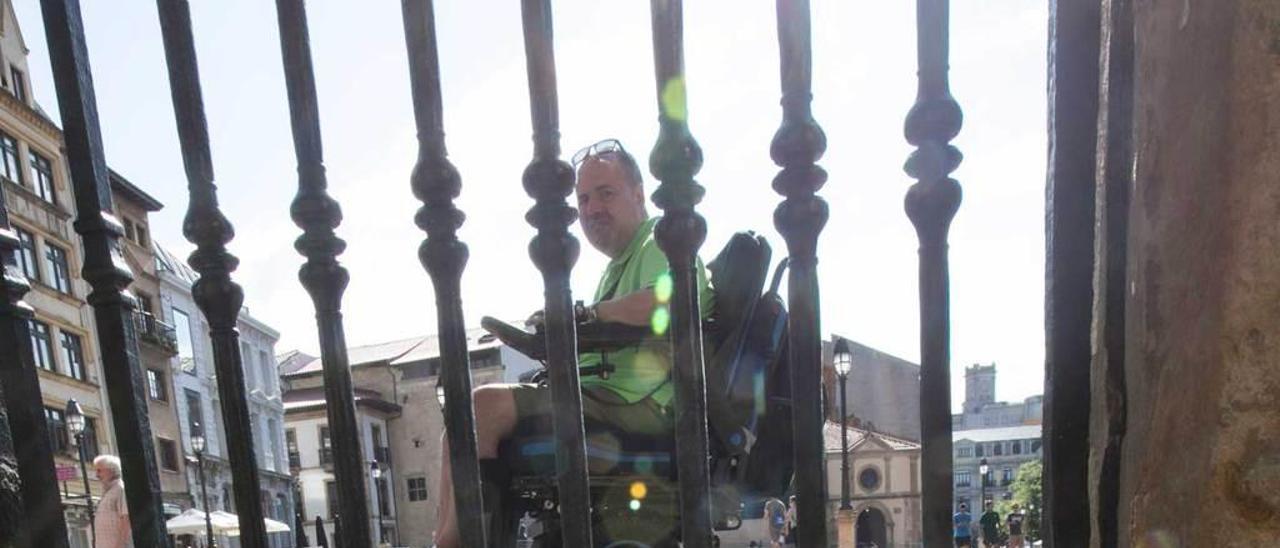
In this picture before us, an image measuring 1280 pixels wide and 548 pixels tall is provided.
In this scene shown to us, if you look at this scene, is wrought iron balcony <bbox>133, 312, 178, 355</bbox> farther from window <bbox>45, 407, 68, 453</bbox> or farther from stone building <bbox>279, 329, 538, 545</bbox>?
stone building <bbox>279, 329, 538, 545</bbox>

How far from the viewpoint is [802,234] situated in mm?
1257

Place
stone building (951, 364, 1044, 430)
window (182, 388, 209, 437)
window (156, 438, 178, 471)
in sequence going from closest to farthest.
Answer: window (156, 438, 178, 471) < window (182, 388, 209, 437) < stone building (951, 364, 1044, 430)

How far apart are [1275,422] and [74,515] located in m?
21.3

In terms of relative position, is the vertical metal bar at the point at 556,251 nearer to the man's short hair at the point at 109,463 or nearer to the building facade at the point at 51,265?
the man's short hair at the point at 109,463

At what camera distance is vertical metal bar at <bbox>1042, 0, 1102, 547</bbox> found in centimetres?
118

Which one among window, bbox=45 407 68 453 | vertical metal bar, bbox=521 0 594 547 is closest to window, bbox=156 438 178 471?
window, bbox=45 407 68 453

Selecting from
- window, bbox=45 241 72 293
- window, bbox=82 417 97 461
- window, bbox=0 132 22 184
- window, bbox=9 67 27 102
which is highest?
window, bbox=9 67 27 102

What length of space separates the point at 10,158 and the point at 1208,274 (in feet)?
73.7

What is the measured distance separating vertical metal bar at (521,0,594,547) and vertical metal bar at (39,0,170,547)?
0.74 m

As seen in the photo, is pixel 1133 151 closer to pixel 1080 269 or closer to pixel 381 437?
pixel 1080 269

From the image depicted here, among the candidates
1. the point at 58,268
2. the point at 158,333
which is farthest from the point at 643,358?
the point at 158,333

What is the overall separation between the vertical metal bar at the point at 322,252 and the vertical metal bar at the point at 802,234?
0.74m

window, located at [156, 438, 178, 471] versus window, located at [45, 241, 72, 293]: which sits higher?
window, located at [45, 241, 72, 293]

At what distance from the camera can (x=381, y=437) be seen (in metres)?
35.7
